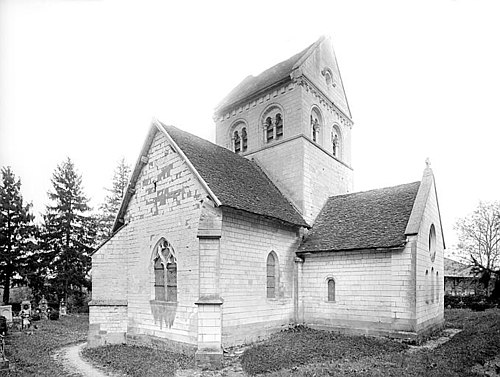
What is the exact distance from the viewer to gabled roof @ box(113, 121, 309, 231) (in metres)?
14.7

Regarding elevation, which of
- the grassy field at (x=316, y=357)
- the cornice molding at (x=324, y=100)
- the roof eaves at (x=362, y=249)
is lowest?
the grassy field at (x=316, y=357)

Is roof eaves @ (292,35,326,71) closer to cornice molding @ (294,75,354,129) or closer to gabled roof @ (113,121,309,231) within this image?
cornice molding @ (294,75,354,129)

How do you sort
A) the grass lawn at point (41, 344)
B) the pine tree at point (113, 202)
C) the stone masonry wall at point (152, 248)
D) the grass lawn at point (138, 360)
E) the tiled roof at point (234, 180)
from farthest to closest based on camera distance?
the pine tree at point (113, 202) < the tiled roof at point (234, 180) < the stone masonry wall at point (152, 248) < the grass lawn at point (41, 344) < the grass lawn at point (138, 360)

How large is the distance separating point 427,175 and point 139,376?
1494cm

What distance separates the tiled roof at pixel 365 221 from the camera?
54.1 feet

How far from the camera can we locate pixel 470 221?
1884 inches

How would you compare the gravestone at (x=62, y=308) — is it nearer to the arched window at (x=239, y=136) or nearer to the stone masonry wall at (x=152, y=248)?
the stone masonry wall at (x=152, y=248)

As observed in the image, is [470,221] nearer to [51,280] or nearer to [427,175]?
[427,175]

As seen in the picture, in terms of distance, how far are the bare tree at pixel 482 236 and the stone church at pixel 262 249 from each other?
3164 centimetres

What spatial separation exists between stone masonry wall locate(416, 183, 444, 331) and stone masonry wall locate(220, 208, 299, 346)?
5.64 metres

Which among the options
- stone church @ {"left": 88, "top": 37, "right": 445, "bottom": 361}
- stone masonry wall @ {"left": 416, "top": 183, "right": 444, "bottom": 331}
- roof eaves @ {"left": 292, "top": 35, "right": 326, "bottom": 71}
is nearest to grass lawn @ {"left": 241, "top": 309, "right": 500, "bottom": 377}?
stone church @ {"left": 88, "top": 37, "right": 445, "bottom": 361}

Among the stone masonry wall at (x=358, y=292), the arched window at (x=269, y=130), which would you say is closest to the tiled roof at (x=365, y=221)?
the stone masonry wall at (x=358, y=292)

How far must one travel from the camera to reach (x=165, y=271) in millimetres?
15492

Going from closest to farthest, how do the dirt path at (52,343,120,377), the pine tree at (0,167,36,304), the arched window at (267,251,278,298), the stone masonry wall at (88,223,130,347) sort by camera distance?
1. the dirt path at (52,343,120,377)
2. the stone masonry wall at (88,223,130,347)
3. the arched window at (267,251,278,298)
4. the pine tree at (0,167,36,304)
